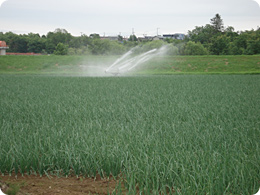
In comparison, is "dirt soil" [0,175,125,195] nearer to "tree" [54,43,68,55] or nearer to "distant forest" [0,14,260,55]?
"distant forest" [0,14,260,55]

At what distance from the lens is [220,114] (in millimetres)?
6879

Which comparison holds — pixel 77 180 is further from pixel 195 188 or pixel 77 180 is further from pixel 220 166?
pixel 220 166

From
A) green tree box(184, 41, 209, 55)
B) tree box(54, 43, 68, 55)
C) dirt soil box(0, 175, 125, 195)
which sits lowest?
dirt soil box(0, 175, 125, 195)

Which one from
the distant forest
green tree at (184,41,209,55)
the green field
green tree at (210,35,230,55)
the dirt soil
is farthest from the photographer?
green tree at (184,41,209,55)

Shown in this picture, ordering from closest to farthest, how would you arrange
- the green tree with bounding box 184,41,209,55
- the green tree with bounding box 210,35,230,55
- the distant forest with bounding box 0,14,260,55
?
the distant forest with bounding box 0,14,260,55 < the green tree with bounding box 210,35,230,55 < the green tree with bounding box 184,41,209,55

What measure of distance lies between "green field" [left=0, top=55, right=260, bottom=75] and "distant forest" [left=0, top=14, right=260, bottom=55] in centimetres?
264

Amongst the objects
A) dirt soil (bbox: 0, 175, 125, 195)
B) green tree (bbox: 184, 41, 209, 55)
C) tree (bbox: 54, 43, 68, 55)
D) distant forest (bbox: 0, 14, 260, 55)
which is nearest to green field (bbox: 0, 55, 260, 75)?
distant forest (bbox: 0, 14, 260, 55)

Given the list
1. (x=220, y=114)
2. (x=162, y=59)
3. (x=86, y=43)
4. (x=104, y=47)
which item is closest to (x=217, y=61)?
(x=162, y=59)

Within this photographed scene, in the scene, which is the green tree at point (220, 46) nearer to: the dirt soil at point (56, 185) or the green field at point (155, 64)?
the green field at point (155, 64)

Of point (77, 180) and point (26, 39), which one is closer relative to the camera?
point (77, 180)

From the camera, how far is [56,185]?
3.02 meters

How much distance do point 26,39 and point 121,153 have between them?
46253 millimetres

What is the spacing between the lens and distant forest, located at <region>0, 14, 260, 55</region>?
4009 cm

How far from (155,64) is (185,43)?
1621 cm
